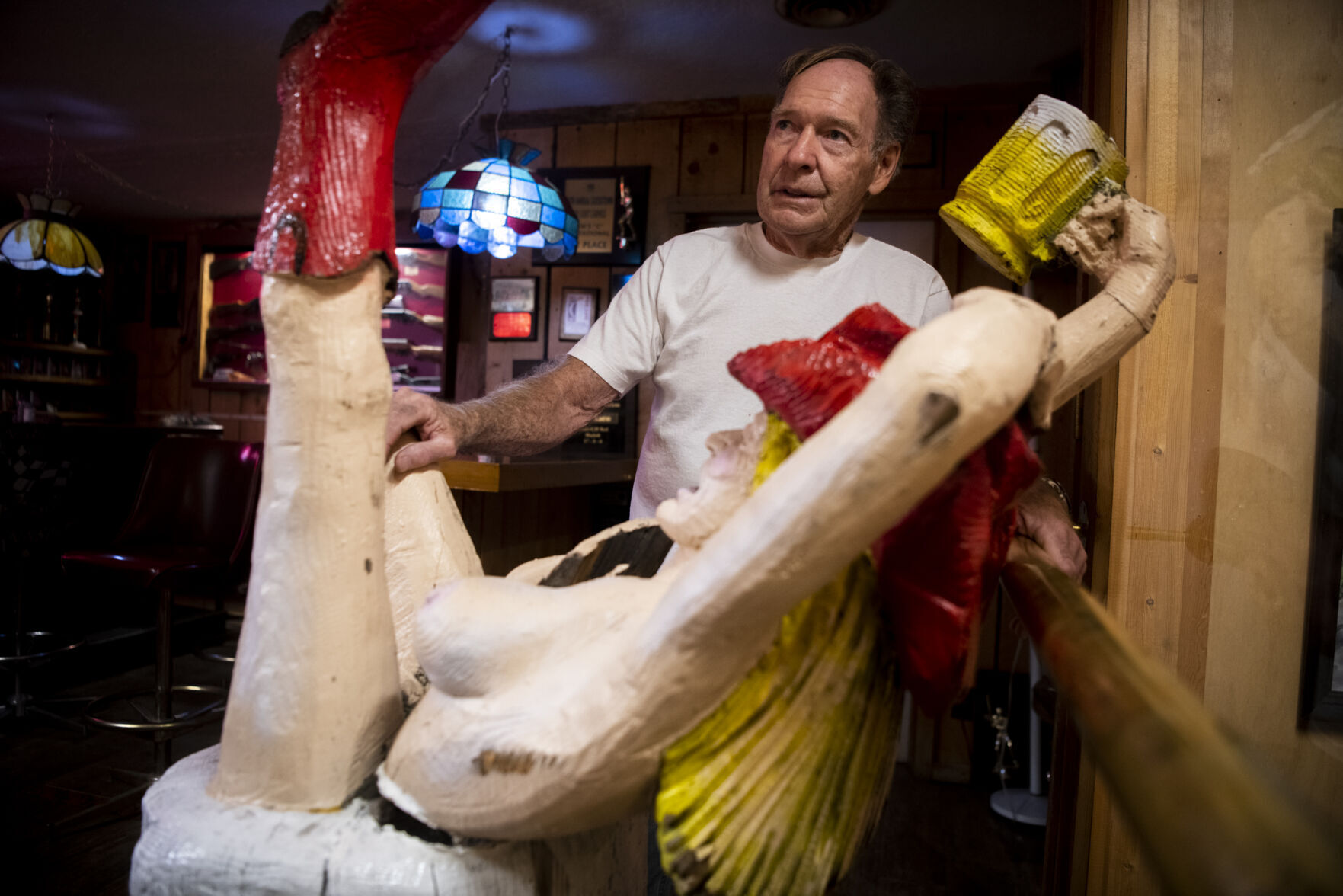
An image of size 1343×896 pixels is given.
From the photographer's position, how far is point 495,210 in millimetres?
2709

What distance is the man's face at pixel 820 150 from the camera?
1275mm

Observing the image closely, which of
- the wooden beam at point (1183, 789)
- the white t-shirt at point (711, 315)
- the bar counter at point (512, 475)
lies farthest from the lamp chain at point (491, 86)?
the wooden beam at point (1183, 789)

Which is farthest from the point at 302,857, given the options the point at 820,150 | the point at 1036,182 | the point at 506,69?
the point at 506,69

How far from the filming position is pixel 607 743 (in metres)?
0.52

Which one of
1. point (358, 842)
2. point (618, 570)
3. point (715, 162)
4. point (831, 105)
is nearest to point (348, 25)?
point (618, 570)

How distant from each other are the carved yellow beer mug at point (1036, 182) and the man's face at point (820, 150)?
0.60 meters

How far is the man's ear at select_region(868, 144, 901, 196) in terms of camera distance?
1383mm

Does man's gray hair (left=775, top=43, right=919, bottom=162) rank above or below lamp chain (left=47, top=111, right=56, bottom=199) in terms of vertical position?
below

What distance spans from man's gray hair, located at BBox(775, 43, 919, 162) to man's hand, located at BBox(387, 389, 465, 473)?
2.91 feet

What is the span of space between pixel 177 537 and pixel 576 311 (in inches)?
77.5

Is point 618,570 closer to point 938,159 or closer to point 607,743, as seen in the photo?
point 607,743

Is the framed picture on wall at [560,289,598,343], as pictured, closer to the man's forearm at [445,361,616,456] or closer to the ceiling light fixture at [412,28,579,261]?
the ceiling light fixture at [412,28,579,261]

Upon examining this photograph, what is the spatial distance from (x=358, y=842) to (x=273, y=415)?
1.08 ft

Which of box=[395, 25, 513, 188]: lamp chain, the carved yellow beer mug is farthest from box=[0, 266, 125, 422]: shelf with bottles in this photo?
the carved yellow beer mug
